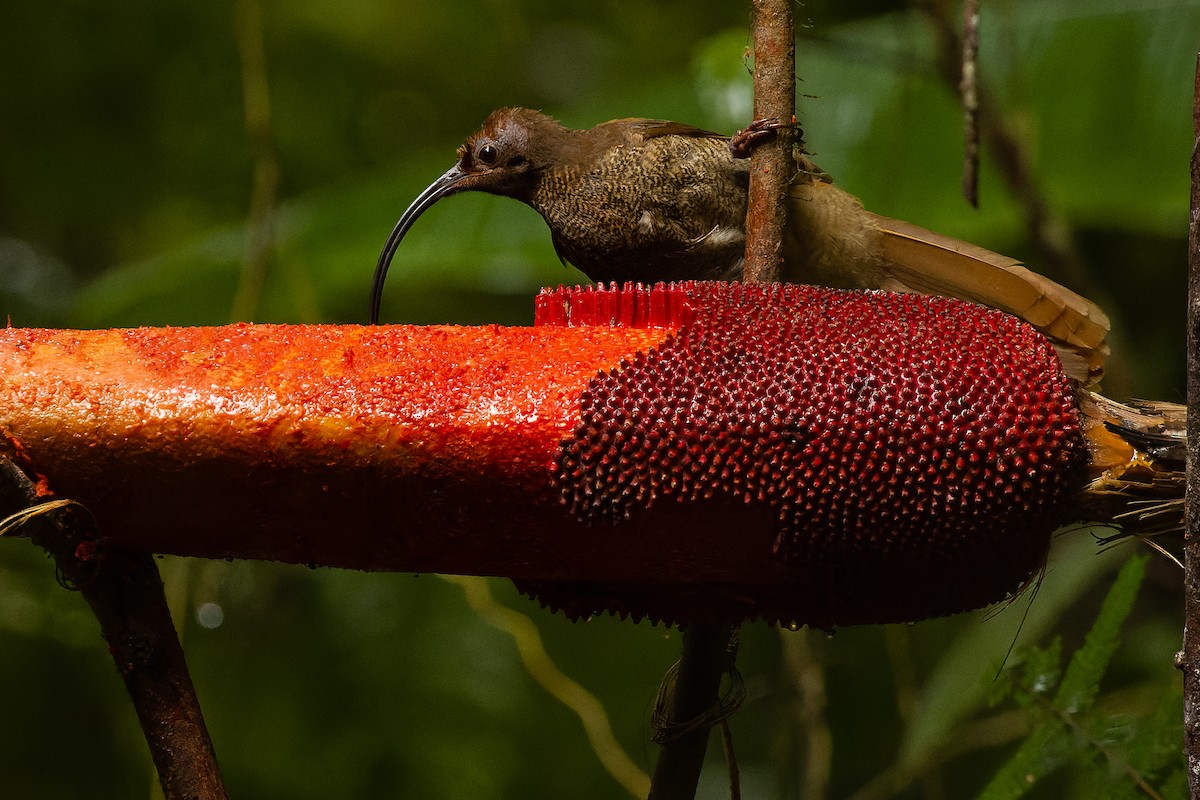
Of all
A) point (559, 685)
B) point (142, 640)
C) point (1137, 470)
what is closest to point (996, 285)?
point (1137, 470)

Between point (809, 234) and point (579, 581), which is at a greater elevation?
point (809, 234)

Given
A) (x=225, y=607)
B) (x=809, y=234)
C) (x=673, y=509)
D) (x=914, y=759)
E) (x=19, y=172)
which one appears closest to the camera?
(x=673, y=509)

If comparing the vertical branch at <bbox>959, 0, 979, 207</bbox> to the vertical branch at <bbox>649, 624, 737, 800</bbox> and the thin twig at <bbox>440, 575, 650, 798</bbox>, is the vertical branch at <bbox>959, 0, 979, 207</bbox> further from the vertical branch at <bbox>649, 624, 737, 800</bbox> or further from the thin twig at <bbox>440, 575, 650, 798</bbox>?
the thin twig at <bbox>440, 575, 650, 798</bbox>

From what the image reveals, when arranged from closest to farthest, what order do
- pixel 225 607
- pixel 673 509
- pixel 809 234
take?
pixel 673 509
pixel 809 234
pixel 225 607

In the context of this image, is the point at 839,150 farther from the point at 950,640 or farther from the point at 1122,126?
the point at 950,640

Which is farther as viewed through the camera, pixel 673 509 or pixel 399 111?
pixel 399 111

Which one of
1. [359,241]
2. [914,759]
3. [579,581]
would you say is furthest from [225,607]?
[579,581]

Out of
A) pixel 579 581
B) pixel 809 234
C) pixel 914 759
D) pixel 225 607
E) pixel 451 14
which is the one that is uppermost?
pixel 451 14

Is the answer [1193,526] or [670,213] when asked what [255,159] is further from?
[1193,526]
